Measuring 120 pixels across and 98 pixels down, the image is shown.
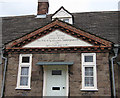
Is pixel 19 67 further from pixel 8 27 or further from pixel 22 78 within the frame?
pixel 8 27

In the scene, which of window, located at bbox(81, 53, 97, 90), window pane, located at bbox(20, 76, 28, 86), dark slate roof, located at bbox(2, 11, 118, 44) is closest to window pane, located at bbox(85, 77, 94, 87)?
window, located at bbox(81, 53, 97, 90)

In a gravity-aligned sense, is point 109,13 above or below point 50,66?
above

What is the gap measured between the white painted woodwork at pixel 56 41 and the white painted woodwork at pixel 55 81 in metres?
1.50

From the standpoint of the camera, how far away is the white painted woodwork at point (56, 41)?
10.9 meters

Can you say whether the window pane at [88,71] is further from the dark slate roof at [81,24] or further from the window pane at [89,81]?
the dark slate roof at [81,24]

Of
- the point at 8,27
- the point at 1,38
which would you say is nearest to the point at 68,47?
the point at 1,38

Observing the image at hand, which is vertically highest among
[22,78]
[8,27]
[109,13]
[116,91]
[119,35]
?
[109,13]

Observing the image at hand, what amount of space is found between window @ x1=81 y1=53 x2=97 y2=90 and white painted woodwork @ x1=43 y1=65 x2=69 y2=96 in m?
1.15

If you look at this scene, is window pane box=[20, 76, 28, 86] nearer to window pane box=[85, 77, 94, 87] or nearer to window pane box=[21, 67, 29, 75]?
window pane box=[21, 67, 29, 75]

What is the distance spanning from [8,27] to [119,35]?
1036 centimetres

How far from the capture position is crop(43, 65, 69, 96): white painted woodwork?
10508 mm

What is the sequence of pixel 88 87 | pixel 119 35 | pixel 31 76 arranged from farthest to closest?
pixel 119 35 → pixel 31 76 → pixel 88 87

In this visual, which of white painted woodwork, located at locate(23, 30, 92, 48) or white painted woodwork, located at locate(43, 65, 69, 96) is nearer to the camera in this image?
white painted woodwork, located at locate(43, 65, 69, 96)

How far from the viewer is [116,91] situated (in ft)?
33.9
